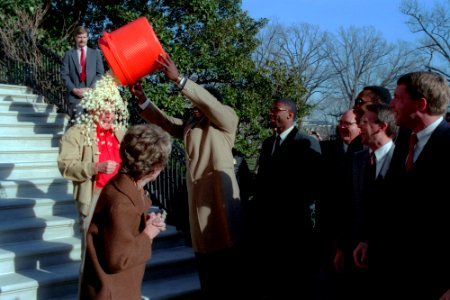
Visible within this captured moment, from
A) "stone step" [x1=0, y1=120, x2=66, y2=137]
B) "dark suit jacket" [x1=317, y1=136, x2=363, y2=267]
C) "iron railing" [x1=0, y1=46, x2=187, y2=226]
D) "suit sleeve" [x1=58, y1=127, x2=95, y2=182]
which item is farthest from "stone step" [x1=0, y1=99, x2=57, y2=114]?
"dark suit jacket" [x1=317, y1=136, x2=363, y2=267]

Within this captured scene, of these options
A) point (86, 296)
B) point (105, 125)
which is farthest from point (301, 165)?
point (86, 296)

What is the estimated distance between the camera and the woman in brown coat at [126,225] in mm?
2410

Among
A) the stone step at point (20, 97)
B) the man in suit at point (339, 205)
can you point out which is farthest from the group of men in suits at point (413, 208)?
the stone step at point (20, 97)

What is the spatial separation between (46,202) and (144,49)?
2.83 m

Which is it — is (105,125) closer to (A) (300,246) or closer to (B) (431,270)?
(A) (300,246)

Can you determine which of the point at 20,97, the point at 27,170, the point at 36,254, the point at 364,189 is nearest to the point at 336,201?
the point at 364,189

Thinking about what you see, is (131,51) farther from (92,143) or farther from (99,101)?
(92,143)

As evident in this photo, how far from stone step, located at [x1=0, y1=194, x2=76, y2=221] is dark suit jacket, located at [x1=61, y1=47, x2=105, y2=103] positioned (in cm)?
A: 178

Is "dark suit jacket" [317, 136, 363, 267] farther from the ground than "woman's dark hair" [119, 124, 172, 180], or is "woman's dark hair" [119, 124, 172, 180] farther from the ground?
"woman's dark hair" [119, 124, 172, 180]

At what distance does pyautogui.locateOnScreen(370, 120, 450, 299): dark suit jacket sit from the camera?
2.48 meters

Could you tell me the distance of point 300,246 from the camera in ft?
14.7

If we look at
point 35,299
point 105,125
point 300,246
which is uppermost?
point 105,125

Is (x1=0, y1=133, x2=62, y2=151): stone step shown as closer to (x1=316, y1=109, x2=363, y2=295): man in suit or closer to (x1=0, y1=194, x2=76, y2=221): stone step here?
(x1=0, y1=194, x2=76, y2=221): stone step

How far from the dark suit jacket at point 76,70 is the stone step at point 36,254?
251 cm
